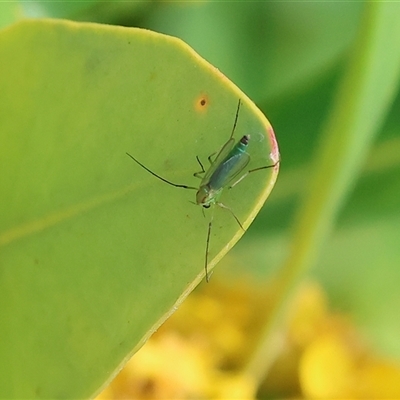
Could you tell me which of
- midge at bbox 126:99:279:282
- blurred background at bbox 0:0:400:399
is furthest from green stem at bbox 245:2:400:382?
midge at bbox 126:99:279:282

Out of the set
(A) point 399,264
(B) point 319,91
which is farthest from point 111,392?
(A) point 399,264

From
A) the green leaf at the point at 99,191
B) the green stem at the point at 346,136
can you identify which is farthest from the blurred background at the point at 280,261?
the green leaf at the point at 99,191

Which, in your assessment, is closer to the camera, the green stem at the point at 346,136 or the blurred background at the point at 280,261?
the green stem at the point at 346,136

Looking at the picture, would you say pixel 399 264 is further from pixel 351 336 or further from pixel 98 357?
pixel 98 357

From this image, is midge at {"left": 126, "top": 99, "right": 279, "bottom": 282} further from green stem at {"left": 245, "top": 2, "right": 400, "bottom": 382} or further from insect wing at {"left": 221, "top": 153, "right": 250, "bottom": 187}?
green stem at {"left": 245, "top": 2, "right": 400, "bottom": 382}

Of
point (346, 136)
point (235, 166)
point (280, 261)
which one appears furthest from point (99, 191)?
point (280, 261)

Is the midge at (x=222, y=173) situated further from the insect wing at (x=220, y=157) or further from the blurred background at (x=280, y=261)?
the blurred background at (x=280, y=261)
